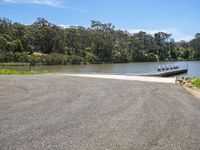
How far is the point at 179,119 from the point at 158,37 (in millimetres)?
139411

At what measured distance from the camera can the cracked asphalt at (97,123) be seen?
6.25 m

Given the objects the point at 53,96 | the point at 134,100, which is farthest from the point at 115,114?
the point at 53,96

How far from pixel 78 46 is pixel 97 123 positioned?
95.3 metres

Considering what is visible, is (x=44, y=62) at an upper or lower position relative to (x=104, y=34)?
lower

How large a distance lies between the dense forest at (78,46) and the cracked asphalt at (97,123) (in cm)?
6361

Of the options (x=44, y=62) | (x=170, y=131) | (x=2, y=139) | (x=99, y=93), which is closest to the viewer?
(x=2, y=139)

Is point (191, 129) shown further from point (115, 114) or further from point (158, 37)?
point (158, 37)

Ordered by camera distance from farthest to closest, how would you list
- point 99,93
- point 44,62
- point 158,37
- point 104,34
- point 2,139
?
point 158,37
point 104,34
point 44,62
point 99,93
point 2,139

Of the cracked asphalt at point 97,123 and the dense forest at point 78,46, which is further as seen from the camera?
the dense forest at point 78,46

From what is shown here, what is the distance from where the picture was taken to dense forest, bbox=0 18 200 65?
8188 centimetres

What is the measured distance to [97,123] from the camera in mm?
7910

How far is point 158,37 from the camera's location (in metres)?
146

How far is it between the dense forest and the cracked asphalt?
63610 mm

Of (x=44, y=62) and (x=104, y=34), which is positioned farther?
(x=104, y=34)
